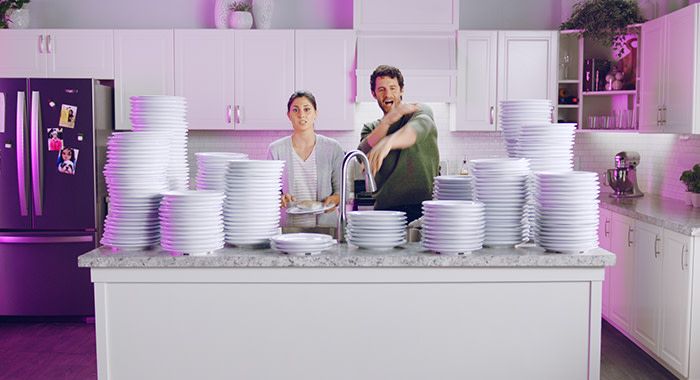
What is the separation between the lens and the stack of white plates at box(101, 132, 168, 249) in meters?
3.04

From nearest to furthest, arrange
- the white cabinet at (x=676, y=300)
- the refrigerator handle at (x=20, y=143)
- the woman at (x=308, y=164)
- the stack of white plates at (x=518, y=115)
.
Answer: the stack of white plates at (x=518, y=115)
the white cabinet at (x=676, y=300)
the woman at (x=308, y=164)
the refrigerator handle at (x=20, y=143)

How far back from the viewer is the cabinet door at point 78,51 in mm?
6309

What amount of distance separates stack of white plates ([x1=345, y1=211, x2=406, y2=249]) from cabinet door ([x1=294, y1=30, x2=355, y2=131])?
3392mm

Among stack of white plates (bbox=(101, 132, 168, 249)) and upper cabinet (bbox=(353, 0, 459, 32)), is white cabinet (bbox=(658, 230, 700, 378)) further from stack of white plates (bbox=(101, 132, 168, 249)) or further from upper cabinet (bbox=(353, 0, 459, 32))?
stack of white plates (bbox=(101, 132, 168, 249))

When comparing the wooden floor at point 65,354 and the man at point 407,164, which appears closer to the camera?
the man at point 407,164

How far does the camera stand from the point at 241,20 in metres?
6.38

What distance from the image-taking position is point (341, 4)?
6.76m

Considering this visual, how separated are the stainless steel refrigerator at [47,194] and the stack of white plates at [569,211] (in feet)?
13.1

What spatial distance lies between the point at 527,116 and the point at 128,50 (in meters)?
4.02

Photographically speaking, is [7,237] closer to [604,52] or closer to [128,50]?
[128,50]

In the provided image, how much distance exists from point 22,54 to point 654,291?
499cm

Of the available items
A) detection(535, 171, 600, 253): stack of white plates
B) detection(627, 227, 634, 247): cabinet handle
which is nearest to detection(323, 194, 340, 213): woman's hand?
detection(535, 171, 600, 253): stack of white plates

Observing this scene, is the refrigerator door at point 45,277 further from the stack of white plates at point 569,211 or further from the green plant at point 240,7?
the stack of white plates at point 569,211

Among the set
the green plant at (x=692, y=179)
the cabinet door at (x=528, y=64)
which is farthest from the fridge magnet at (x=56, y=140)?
the green plant at (x=692, y=179)
